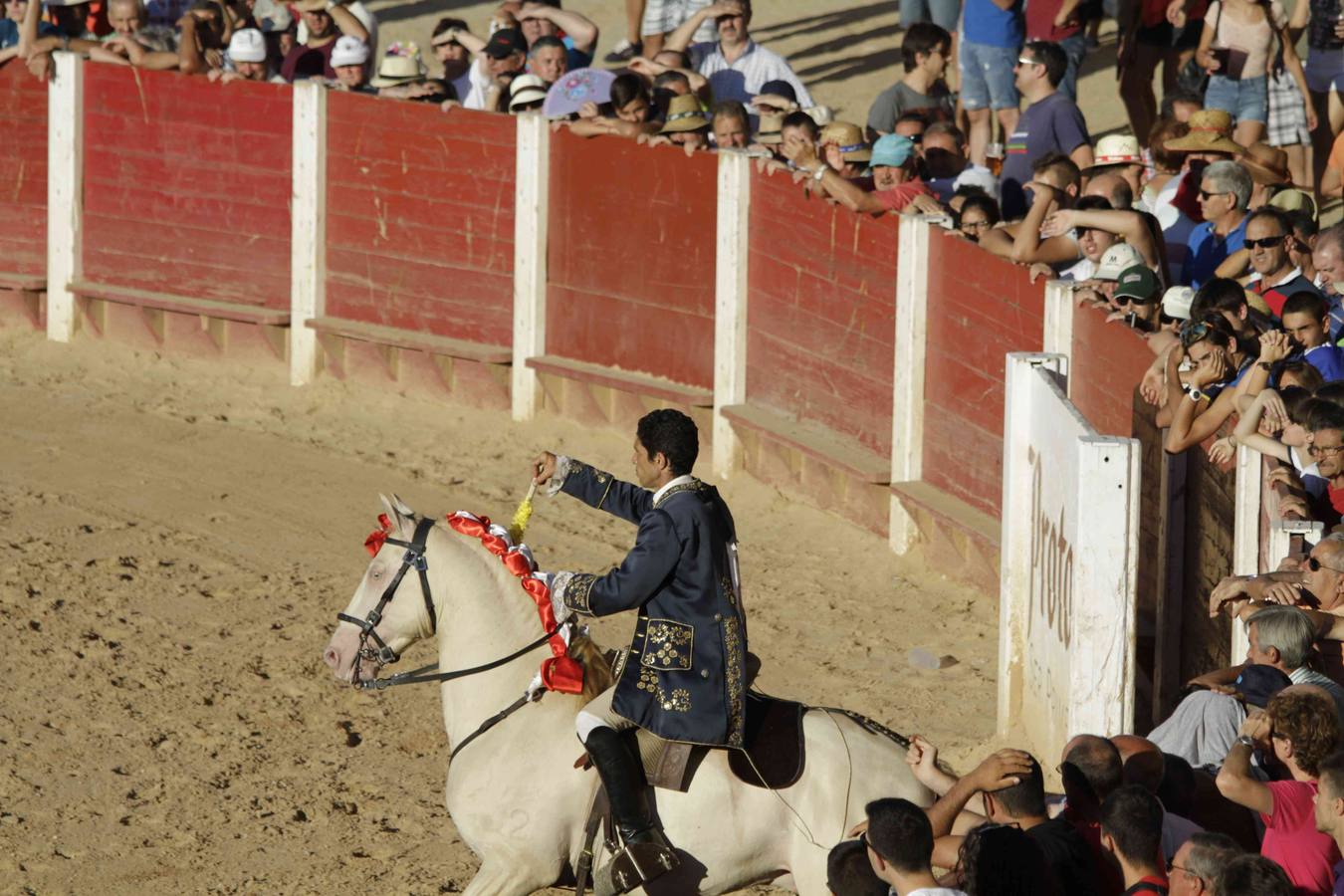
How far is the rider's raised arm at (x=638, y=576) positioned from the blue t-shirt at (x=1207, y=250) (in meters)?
4.16

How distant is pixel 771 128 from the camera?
12703 millimetres

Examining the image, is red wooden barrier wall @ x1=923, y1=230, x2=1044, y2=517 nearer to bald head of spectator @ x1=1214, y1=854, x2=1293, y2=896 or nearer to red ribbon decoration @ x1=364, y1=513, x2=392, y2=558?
red ribbon decoration @ x1=364, y1=513, x2=392, y2=558

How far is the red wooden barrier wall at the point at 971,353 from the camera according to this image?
9805 millimetres

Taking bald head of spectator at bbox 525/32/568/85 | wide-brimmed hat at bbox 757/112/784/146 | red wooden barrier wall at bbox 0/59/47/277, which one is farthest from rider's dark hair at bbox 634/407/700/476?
red wooden barrier wall at bbox 0/59/47/277

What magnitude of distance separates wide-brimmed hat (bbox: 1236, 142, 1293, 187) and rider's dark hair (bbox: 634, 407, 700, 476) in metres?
5.10

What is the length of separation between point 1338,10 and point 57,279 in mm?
8664

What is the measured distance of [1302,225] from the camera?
9.15 metres

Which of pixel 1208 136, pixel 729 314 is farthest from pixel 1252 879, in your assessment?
pixel 729 314

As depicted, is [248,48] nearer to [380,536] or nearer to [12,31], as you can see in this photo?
[12,31]

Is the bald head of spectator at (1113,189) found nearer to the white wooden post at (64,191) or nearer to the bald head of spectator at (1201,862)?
the bald head of spectator at (1201,862)

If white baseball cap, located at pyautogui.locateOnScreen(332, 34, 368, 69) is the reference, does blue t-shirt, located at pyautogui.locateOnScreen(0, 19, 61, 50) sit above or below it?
above

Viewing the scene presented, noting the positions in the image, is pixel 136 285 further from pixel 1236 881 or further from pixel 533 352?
pixel 1236 881

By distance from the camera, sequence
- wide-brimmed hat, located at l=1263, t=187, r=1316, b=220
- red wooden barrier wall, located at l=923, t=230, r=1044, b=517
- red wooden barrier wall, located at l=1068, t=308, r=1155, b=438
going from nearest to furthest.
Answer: red wooden barrier wall, located at l=1068, t=308, r=1155, b=438 → wide-brimmed hat, located at l=1263, t=187, r=1316, b=220 → red wooden barrier wall, located at l=923, t=230, r=1044, b=517

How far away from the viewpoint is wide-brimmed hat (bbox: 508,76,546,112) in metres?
12.8
